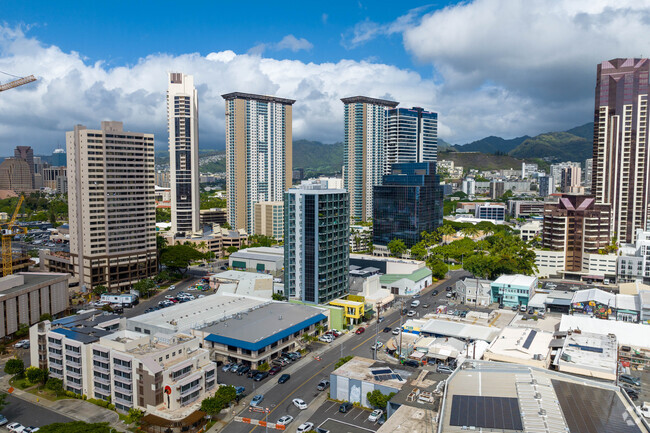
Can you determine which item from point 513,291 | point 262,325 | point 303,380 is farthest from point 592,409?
point 513,291

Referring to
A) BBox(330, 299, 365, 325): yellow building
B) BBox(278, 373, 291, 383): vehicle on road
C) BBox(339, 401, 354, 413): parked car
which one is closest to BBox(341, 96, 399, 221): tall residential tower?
BBox(330, 299, 365, 325): yellow building

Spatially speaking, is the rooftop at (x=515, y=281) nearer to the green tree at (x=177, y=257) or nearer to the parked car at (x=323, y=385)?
the parked car at (x=323, y=385)

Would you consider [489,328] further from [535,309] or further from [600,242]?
[600,242]

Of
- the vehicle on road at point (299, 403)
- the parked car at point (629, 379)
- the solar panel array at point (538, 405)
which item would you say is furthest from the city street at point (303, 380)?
the parked car at point (629, 379)

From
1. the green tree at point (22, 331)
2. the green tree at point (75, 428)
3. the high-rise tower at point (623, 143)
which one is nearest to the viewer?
the green tree at point (75, 428)

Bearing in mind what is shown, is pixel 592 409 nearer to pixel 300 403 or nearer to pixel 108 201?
pixel 300 403

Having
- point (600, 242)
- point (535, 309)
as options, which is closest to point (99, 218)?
point (535, 309)

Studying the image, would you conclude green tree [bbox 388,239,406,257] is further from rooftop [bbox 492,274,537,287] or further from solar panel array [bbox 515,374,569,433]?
solar panel array [bbox 515,374,569,433]

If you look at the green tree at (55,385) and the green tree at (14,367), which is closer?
the green tree at (55,385)
